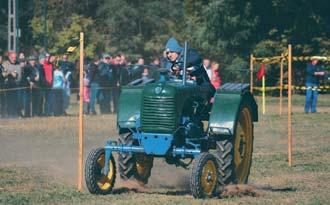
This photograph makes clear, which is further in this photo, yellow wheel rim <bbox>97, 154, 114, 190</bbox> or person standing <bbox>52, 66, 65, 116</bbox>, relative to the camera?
person standing <bbox>52, 66, 65, 116</bbox>

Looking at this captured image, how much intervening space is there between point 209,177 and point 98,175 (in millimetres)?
1423

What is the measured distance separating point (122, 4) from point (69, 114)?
1028 inches

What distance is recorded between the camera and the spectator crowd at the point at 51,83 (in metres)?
29.0

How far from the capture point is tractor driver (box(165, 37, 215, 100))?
43.0 feet

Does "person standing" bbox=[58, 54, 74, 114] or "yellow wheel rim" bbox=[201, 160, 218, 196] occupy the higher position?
"person standing" bbox=[58, 54, 74, 114]

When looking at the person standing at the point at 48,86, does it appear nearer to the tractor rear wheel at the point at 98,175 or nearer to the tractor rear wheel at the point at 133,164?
the tractor rear wheel at the point at 133,164

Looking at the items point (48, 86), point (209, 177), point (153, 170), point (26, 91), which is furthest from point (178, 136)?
point (48, 86)

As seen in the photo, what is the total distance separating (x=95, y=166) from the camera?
1237 cm

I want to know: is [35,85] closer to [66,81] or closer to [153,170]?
[66,81]

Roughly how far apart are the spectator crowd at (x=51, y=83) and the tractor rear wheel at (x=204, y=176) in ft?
49.5

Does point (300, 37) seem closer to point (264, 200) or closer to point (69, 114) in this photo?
point (69, 114)

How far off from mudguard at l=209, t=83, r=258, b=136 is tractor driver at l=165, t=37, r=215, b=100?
22cm

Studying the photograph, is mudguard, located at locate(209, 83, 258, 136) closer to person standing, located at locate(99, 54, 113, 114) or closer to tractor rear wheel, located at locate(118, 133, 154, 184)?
tractor rear wheel, located at locate(118, 133, 154, 184)

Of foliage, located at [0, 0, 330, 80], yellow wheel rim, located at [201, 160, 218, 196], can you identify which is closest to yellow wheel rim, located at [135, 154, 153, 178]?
yellow wheel rim, located at [201, 160, 218, 196]
